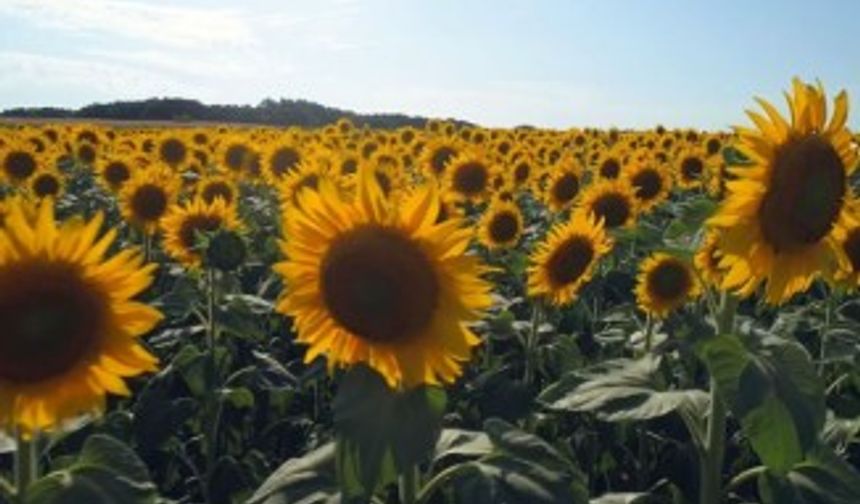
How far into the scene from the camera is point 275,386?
678cm

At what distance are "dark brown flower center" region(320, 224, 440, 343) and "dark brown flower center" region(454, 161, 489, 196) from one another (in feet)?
30.4

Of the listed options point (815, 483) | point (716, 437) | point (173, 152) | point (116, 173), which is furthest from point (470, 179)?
point (815, 483)

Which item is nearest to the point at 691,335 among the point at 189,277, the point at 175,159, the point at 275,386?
the point at 275,386

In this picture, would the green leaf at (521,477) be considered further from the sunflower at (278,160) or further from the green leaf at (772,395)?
the sunflower at (278,160)

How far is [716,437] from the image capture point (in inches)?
167

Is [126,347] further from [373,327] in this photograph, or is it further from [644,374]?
[644,374]

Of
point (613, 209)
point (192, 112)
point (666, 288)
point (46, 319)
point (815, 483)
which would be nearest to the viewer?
point (46, 319)

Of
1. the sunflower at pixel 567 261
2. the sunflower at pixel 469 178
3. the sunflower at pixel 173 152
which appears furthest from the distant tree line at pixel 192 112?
the sunflower at pixel 567 261

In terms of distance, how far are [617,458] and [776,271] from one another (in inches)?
141

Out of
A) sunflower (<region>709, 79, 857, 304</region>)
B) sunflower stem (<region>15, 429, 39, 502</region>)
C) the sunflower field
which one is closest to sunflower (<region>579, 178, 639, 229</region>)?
the sunflower field

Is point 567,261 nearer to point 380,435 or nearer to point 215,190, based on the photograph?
point 380,435

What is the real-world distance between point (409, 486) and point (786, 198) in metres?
1.69

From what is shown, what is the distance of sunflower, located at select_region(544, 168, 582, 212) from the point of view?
1173 cm

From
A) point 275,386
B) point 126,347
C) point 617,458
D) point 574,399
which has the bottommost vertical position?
point 617,458
